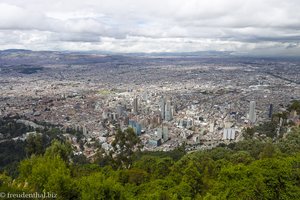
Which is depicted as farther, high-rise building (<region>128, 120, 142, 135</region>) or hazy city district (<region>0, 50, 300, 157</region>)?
high-rise building (<region>128, 120, 142, 135</region>)

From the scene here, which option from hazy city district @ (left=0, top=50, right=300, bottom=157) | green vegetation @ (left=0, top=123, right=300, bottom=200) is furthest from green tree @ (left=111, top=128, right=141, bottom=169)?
hazy city district @ (left=0, top=50, right=300, bottom=157)

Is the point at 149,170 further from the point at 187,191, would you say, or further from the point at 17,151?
the point at 17,151

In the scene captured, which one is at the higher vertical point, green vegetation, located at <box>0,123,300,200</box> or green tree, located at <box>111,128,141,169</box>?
green vegetation, located at <box>0,123,300,200</box>

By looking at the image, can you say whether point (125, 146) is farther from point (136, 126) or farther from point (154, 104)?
point (154, 104)

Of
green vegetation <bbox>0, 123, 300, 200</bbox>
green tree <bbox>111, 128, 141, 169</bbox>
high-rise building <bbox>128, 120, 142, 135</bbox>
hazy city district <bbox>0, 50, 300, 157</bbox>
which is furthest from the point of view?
high-rise building <bbox>128, 120, 142, 135</bbox>

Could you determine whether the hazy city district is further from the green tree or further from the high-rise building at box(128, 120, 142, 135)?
the green tree

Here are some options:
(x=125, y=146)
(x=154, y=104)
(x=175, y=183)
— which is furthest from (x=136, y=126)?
(x=175, y=183)

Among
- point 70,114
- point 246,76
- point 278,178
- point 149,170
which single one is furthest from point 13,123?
point 246,76

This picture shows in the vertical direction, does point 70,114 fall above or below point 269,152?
below

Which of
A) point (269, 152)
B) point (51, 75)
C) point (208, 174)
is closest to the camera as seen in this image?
point (208, 174)
